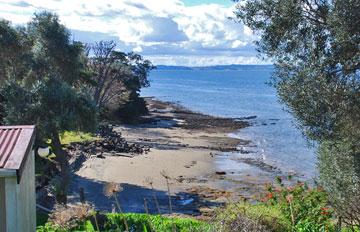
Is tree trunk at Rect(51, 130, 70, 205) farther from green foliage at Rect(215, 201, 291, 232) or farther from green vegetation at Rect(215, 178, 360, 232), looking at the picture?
green foliage at Rect(215, 201, 291, 232)

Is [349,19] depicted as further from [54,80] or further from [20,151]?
[54,80]

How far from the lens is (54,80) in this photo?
84.8 feet

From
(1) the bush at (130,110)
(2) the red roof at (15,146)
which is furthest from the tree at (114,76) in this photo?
(2) the red roof at (15,146)

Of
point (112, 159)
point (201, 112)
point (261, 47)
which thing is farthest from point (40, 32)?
point (201, 112)

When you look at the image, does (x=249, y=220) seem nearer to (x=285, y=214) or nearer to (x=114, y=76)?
(x=285, y=214)

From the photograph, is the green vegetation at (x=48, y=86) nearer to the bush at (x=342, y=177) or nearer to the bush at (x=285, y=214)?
the bush at (x=285, y=214)

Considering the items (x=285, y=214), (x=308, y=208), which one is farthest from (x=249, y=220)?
(x=308, y=208)

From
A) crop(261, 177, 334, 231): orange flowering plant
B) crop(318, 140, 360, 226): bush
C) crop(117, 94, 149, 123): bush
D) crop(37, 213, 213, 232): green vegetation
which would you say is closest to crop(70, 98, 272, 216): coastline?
crop(37, 213, 213, 232): green vegetation

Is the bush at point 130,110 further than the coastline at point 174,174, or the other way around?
the bush at point 130,110

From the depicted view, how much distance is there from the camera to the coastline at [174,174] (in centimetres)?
2794

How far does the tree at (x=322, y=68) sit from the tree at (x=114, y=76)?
4408cm

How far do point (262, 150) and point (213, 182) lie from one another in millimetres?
17702

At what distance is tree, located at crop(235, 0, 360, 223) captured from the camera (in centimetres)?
930

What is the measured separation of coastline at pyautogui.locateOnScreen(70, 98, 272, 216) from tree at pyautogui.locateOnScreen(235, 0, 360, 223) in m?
5.64
